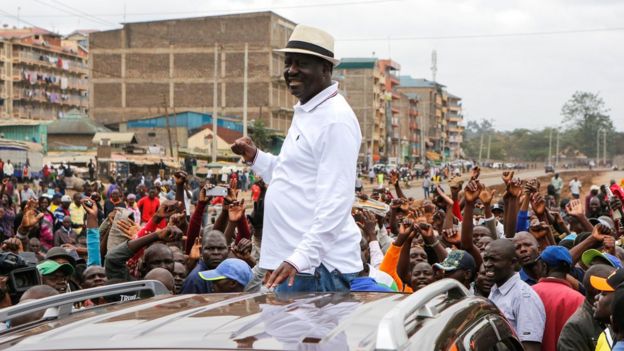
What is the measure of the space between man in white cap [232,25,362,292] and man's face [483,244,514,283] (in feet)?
6.21

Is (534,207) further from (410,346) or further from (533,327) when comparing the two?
(410,346)

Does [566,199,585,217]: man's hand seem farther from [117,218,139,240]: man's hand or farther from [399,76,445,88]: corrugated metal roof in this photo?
[399,76,445,88]: corrugated metal roof

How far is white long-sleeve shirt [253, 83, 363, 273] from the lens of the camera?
4.59 m

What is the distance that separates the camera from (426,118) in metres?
161

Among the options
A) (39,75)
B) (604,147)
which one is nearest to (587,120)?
(604,147)

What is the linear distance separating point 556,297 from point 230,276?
80.7 inches

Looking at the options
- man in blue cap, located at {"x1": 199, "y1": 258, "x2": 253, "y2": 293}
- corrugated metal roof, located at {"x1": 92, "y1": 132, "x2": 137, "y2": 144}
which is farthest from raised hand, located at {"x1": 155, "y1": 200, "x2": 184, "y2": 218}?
corrugated metal roof, located at {"x1": 92, "y1": 132, "x2": 137, "y2": 144}

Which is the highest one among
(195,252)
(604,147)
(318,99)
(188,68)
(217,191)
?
(188,68)

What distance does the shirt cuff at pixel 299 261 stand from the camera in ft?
14.2

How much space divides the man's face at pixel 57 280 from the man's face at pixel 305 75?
3698 mm

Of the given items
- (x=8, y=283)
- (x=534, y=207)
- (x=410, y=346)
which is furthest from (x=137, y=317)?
(x=534, y=207)

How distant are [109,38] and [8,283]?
80961 millimetres

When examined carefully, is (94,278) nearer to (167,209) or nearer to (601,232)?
(167,209)

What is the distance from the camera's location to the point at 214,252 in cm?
836
